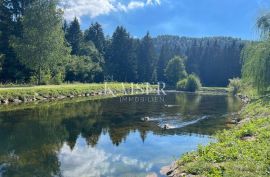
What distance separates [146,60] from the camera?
351ft

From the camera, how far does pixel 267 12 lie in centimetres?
3844

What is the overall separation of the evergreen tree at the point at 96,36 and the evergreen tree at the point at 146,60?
1253 cm

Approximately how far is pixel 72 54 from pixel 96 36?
17.3 meters

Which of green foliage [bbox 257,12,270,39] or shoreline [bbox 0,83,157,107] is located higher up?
green foliage [bbox 257,12,270,39]

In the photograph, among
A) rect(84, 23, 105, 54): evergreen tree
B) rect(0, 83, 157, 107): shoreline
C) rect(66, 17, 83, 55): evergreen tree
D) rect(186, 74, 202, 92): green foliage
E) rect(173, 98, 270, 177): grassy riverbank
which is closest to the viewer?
rect(173, 98, 270, 177): grassy riverbank

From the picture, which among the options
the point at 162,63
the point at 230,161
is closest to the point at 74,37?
the point at 162,63

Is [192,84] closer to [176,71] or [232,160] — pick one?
[176,71]

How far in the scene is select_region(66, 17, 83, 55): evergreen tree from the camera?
284ft

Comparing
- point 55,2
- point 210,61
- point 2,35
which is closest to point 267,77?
point 55,2

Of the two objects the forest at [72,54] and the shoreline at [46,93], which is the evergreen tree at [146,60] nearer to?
the forest at [72,54]

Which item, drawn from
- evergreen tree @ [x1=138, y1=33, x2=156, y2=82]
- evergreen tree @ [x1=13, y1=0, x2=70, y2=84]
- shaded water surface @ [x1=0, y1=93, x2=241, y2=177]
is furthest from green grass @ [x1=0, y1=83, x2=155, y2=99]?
evergreen tree @ [x1=138, y1=33, x2=156, y2=82]

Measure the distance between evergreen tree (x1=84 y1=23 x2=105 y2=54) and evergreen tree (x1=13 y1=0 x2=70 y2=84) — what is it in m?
42.5

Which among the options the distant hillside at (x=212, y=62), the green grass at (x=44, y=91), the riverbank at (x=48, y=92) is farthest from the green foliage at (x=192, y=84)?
the green grass at (x=44, y=91)

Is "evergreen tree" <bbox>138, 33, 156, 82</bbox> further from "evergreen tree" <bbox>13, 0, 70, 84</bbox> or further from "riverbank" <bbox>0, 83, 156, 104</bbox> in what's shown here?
"evergreen tree" <bbox>13, 0, 70, 84</bbox>
